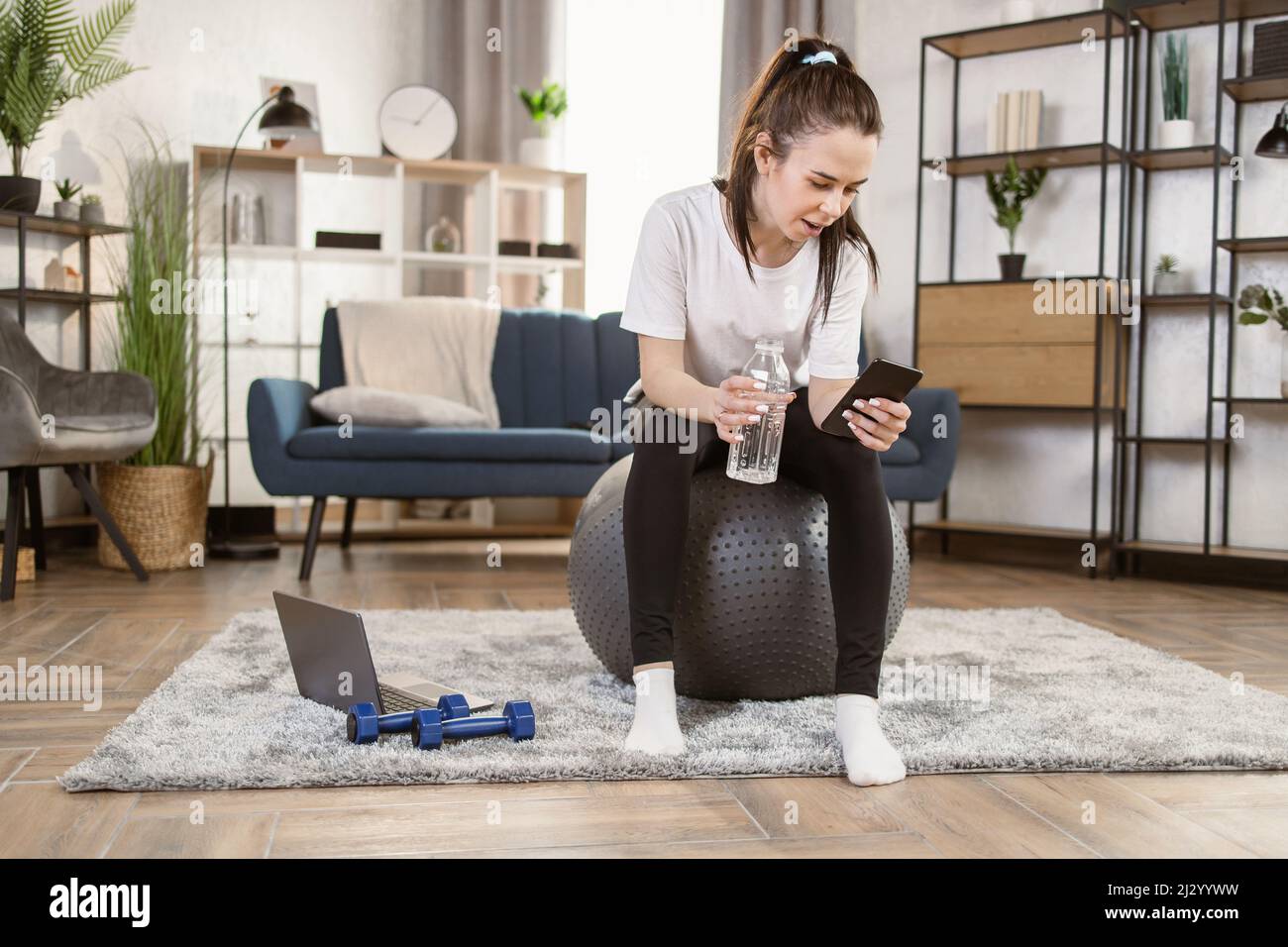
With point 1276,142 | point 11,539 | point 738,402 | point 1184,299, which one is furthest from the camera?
point 1184,299

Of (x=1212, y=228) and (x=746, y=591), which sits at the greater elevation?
(x=1212, y=228)

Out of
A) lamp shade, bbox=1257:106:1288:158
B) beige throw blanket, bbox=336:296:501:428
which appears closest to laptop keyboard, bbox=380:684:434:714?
beige throw blanket, bbox=336:296:501:428

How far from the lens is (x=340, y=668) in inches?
68.6

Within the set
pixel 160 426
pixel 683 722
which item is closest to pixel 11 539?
pixel 160 426

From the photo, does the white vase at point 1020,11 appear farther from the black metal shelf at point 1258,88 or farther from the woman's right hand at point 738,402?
the woman's right hand at point 738,402

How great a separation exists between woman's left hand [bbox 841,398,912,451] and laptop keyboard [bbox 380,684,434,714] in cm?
72

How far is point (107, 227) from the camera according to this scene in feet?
12.5

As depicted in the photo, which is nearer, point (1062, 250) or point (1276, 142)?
point (1276, 142)

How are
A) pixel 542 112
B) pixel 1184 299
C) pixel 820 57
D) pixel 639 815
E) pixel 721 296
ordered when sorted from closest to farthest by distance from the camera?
pixel 639 815, pixel 820 57, pixel 721 296, pixel 1184 299, pixel 542 112

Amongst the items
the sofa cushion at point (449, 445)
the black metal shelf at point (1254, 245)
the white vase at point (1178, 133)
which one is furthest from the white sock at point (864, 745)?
the white vase at point (1178, 133)

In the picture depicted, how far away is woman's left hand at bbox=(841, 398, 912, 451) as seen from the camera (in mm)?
1551

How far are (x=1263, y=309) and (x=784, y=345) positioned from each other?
8.12 ft

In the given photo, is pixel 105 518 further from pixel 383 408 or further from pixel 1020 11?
pixel 1020 11

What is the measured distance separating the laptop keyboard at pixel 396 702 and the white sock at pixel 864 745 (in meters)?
0.59
